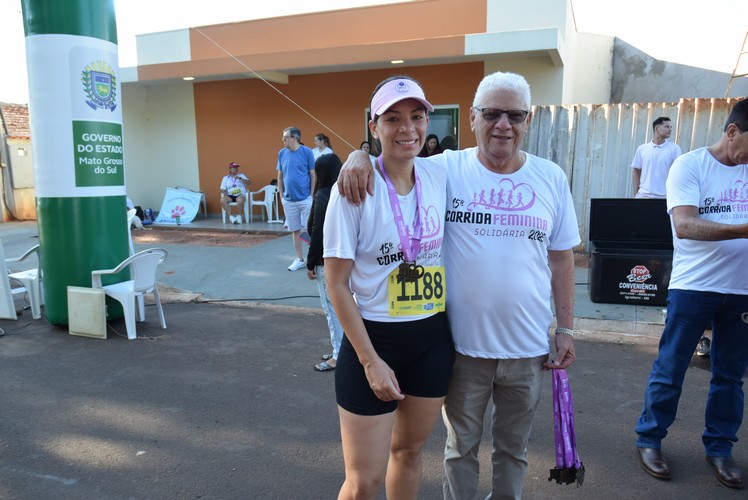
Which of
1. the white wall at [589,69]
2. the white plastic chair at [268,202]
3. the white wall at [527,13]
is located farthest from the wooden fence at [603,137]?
the white plastic chair at [268,202]

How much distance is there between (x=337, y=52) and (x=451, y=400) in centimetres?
1029

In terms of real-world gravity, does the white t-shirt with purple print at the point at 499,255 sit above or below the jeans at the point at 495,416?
above

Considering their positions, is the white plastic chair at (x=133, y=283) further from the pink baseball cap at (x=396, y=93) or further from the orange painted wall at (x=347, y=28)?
the orange painted wall at (x=347, y=28)

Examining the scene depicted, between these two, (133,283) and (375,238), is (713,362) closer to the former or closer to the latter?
(375,238)

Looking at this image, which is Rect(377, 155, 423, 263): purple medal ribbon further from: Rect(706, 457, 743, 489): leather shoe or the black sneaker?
the black sneaker

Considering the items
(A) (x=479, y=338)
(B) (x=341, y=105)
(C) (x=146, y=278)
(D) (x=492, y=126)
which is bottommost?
(C) (x=146, y=278)

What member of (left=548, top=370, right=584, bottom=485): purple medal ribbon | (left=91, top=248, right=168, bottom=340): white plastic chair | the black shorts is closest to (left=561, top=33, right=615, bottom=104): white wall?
(left=91, top=248, right=168, bottom=340): white plastic chair

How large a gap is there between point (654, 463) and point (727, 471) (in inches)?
14.5

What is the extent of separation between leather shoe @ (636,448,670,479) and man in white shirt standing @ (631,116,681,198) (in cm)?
528

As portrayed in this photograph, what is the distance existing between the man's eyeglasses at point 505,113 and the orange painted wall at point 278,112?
1018 centimetres

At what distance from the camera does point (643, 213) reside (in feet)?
21.6

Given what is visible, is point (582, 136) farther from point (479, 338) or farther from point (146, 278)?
point (479, 338)

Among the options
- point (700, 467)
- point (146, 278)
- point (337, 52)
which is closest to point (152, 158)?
point (337, 52)

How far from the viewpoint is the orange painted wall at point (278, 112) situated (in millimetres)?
12242
